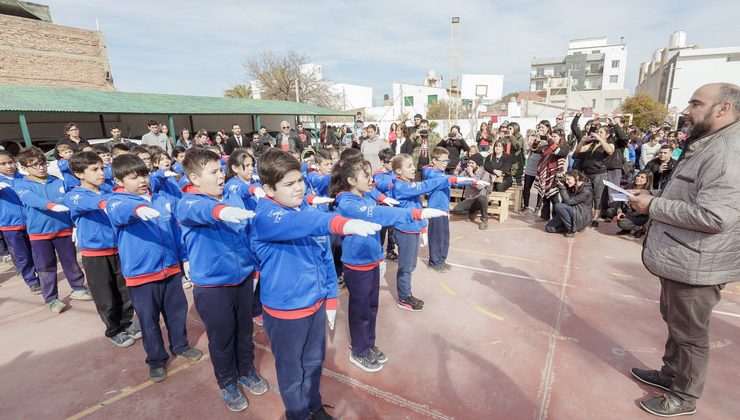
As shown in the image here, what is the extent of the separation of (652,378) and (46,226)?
21.3 ft

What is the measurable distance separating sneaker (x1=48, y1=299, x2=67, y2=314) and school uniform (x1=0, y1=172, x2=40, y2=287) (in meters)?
1.03

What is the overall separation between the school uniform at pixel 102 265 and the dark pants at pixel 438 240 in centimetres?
390

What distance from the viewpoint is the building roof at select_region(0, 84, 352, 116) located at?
1211 cm

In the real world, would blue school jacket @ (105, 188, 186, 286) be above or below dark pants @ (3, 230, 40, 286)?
above

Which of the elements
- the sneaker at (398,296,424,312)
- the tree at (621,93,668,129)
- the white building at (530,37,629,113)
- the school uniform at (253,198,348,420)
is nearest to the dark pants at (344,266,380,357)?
the school uniform at (253,198,348,420)

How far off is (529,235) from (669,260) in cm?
483

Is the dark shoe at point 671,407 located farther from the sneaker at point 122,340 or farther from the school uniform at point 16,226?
the school uniform at point 16,226

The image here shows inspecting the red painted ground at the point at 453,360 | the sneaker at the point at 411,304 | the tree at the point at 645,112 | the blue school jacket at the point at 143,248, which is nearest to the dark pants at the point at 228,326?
the red painted ground at the point at 453,360

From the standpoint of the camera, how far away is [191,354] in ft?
11.2

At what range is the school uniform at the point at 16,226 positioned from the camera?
4.65 meters

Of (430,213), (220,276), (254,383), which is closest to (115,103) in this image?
(220,276)

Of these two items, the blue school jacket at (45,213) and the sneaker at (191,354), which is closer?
the sneaker at (191,354)

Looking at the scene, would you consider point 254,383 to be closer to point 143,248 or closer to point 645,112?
point 143,248

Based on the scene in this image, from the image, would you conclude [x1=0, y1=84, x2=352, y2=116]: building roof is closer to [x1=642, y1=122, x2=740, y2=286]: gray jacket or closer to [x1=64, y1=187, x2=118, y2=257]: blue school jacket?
[x1=64, y1=187, x2=118, y2=257]: blue school jacket
